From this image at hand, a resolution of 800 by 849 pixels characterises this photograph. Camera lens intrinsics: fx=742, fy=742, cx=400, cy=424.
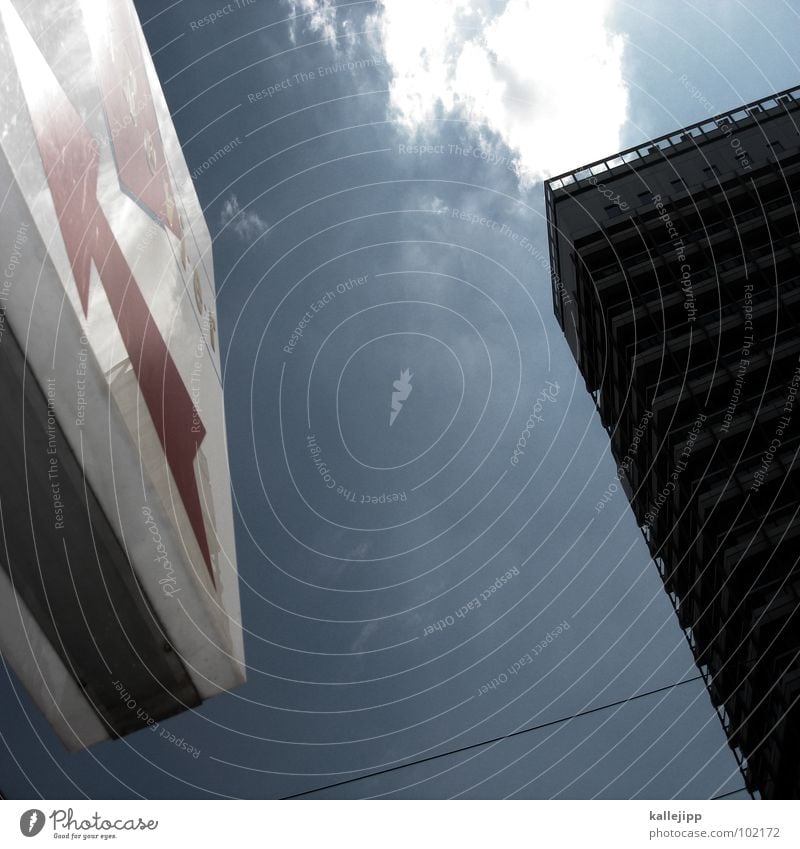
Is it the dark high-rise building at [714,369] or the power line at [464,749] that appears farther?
the dark high-rise building at [714,369]

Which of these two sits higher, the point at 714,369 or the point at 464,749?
the point at 714,369

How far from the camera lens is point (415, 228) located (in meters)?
18.4

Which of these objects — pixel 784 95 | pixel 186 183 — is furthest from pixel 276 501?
pixel 784 95

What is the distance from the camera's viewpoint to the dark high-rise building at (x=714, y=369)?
2280 cm

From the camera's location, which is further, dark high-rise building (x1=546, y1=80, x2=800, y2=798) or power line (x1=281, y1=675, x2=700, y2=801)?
dark high-rise building (x1=546, y1=80, x2=800, y2=798)

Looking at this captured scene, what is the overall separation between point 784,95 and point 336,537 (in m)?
27.9

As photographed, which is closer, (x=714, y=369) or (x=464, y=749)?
(x=464, y=749)

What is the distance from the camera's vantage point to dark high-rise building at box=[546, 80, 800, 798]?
898 inches

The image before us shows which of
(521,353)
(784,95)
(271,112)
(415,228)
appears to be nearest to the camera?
(271,112)

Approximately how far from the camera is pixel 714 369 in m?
26.1

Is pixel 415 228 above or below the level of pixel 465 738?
above
